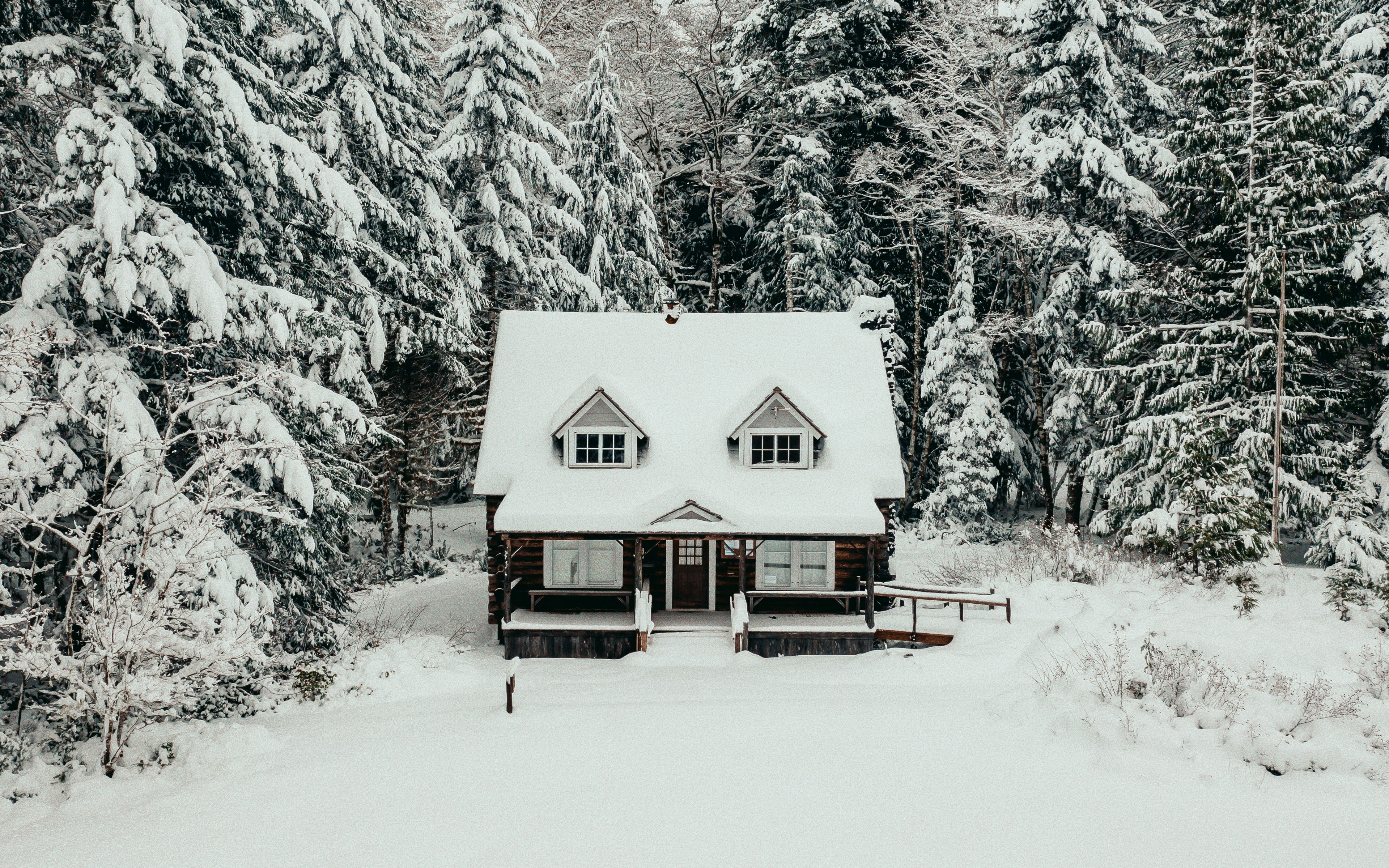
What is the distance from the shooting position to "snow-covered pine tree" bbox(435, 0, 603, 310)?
24062mm

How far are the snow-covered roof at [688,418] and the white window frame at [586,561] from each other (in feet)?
5.21

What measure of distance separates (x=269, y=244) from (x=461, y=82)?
11562 millimetres

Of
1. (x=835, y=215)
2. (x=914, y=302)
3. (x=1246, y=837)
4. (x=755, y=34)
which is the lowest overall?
(x=1246, y=837)

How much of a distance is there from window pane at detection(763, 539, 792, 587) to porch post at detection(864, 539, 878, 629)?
7.61ft

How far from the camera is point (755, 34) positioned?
32.7 meters

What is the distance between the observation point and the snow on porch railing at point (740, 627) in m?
16.3

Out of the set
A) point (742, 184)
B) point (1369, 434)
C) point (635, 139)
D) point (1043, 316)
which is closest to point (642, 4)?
point (635, 139)

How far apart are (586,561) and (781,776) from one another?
9648mm

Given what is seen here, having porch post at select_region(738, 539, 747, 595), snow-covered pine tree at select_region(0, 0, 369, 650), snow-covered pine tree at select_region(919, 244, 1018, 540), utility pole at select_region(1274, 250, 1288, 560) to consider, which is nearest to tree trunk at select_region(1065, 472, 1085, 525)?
snow-covered pine tree at select_region(919, 244, 1018, 540)

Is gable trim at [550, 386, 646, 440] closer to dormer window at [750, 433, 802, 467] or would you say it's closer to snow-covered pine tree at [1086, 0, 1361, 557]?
dormer window at [750, 433, 802, 467]

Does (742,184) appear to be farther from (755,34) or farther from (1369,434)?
(1369,434)

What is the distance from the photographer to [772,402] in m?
18.3

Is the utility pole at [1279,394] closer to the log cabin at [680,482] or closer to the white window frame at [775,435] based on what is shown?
the log cabin at [680,482]

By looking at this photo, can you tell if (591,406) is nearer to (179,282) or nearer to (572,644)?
(572,644)
